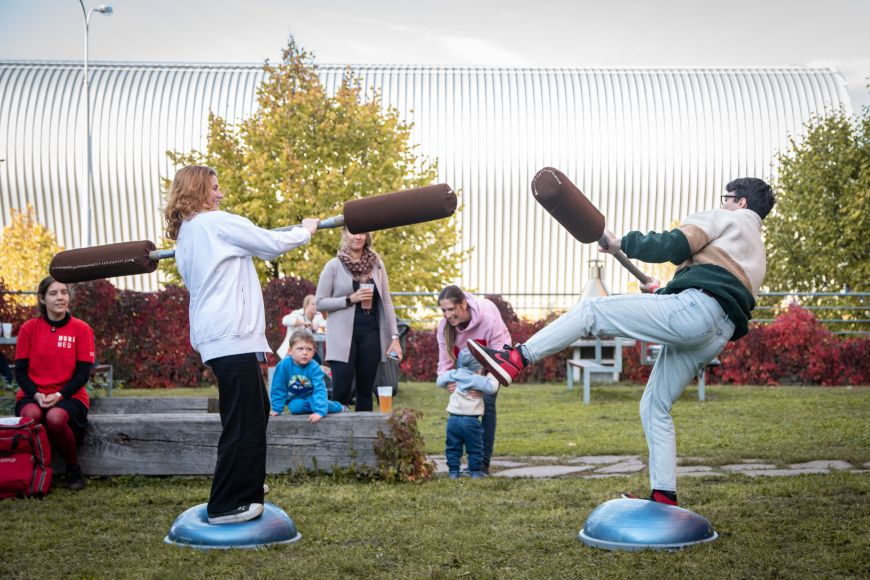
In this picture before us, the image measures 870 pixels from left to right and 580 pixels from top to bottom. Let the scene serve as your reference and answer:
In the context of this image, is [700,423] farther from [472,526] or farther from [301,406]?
[472,526]

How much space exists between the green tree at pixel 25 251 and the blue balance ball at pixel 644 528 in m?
26.4

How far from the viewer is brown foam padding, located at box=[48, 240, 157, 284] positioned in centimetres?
579

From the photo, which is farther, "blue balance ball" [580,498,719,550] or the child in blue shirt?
the child in blue shirt

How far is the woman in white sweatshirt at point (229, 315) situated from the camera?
5.33 meters

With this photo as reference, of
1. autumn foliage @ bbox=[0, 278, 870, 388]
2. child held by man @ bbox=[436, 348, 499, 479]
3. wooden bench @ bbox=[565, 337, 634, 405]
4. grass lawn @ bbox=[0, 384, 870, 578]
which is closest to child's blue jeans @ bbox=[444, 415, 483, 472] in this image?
child held by man @ bbox=[436, 348, 499, 479]

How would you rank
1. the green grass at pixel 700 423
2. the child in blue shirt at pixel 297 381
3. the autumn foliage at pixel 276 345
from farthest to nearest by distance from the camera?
the autumn foliage at pixel 276 345 → the green grass at pixel 700 423 → the child in blue shirt at pixel 297 381

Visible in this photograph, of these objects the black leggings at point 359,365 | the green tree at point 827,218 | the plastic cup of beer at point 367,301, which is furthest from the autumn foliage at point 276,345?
the plastic cup of beer at point 367,301

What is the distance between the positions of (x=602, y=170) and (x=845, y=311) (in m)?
12.0

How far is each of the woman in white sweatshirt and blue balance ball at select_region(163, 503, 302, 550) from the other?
53 mm

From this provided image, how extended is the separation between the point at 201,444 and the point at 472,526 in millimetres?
2716

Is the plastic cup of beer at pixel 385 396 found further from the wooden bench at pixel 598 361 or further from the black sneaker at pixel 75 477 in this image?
the wooden bench at pixel 598 361

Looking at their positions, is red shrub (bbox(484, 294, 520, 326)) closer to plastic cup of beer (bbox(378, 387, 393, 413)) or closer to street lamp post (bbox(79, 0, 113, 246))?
plastic cup of beer (bbox(378, 387, 393, 413))

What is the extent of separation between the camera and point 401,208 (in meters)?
5.55

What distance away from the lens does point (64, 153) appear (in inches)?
1319
